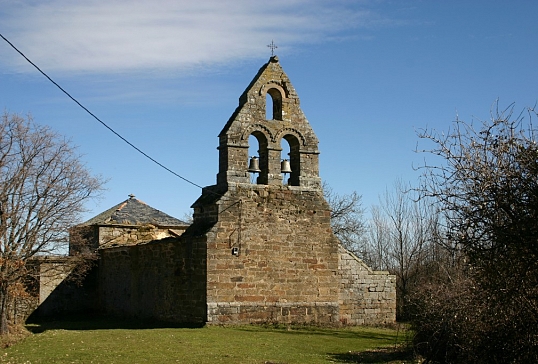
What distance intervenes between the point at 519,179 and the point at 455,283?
3.18 meters

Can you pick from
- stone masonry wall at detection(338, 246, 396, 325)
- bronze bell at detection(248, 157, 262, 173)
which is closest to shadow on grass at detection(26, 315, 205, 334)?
bronze bell at detection(248, 157, 262, 173)

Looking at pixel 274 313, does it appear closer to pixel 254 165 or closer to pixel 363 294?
pixel 363 294

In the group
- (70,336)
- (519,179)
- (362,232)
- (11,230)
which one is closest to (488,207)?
(519,179)

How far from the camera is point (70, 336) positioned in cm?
1855

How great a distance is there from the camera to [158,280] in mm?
22203

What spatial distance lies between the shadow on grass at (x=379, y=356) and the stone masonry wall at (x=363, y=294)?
20.7ft

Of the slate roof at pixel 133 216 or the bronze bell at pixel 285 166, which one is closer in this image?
the bronze bell at pixel 285 166

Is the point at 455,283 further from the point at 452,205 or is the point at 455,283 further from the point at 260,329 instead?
the point at 260,329

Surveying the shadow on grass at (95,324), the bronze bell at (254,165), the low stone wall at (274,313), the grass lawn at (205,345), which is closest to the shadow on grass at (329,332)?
the grass lawn at (205,345)

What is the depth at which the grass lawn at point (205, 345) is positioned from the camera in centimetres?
1446

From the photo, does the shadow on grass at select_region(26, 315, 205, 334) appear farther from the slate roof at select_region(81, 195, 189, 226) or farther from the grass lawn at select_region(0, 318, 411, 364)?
the slate roof at select_region(81, 195, 189, 226)

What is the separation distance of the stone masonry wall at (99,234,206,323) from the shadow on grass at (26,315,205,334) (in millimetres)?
299

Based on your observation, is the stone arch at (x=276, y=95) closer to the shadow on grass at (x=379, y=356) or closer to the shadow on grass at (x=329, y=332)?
the shadow on grass at (x=329, y=332)

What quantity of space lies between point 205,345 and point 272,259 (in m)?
5.29
